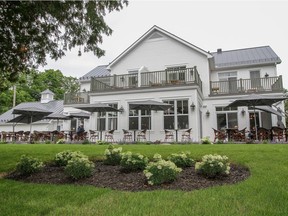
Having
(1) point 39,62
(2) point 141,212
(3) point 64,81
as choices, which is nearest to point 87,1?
(1) point 39,62

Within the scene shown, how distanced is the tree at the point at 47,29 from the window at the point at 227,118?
13.6 metres

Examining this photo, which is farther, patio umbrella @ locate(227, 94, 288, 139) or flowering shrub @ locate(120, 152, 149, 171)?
patio umbrella @ locate(227, 94, 288, 139)

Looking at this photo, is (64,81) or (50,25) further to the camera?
(64,81)

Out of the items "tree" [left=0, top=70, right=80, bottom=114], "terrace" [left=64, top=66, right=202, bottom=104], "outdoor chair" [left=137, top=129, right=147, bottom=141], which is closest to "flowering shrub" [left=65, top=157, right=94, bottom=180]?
"outdoor chair" [left=137, top=129, right=147, bottom=141]

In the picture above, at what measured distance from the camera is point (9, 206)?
12.7 feet

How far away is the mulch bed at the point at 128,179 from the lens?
469cm

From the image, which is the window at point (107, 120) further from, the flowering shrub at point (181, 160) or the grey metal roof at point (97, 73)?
the flowering shrub at point (181, 160)

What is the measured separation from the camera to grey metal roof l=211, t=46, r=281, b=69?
19828 mm

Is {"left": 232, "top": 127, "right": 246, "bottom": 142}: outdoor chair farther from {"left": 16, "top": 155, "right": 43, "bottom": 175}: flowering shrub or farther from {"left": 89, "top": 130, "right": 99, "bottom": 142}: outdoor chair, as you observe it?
{"left": 16, "top": 155, "right": 43, "bottom": 175}: flowering shrub

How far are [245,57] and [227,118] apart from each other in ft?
23.3

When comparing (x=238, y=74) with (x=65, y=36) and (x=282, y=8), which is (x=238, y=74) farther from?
(x=65, y=36)

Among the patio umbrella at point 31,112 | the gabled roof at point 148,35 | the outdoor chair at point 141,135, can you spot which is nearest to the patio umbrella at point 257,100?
the outdoor chair at point 141,135

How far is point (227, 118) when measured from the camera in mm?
18297

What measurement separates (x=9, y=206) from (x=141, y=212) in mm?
2204
